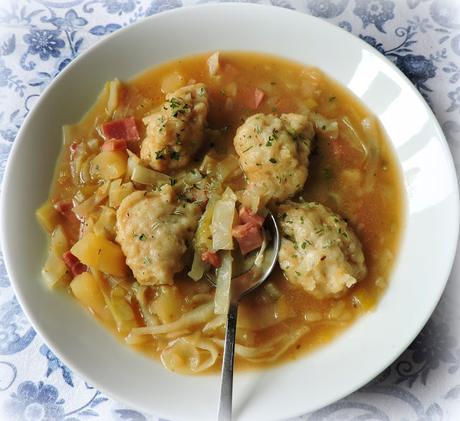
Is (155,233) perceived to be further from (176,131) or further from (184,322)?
(176,131)

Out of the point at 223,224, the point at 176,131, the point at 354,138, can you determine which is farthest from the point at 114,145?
the point at 354,138

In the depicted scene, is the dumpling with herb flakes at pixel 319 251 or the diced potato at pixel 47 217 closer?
the dumpling with herb flakes at pixel 319 251

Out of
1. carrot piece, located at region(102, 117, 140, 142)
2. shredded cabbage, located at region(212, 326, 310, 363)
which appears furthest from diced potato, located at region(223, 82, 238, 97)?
shredded cabbage, located at region(212, 326, 310, 363)

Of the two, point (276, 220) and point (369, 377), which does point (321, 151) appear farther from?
point (369, 377)

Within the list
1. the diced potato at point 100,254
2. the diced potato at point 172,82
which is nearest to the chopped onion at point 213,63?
the diced potato at point 172,82

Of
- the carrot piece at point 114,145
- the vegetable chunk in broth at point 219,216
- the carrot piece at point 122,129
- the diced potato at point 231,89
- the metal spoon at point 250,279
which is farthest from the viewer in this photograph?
the diced potato at point 231,89

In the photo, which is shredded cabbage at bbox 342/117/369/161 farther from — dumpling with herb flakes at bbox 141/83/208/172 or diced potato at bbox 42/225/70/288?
diced potato at bbox 42/225/70/288

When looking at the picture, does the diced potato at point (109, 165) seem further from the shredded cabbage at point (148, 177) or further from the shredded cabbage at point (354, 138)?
the shredded cabbage at point (354, 138)
